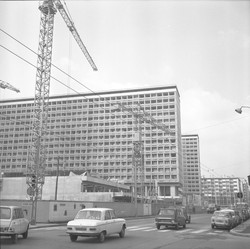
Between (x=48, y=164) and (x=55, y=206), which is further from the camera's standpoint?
(x=48, y=164)

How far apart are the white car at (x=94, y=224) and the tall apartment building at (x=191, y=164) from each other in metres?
169

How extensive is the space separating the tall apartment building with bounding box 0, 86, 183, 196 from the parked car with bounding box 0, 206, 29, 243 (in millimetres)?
106237

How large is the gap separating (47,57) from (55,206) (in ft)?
110

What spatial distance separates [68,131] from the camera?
150 metres

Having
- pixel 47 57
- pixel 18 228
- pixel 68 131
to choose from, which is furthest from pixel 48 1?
pixel 68 131

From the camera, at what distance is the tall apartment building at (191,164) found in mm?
184500

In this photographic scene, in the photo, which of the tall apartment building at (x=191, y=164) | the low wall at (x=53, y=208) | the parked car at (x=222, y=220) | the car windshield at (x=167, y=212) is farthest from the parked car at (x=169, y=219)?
the tall apartment building at (x=191, y=164)

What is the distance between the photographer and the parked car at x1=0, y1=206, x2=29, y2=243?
45.6ft

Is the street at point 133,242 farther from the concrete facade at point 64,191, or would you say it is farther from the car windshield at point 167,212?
the concrete facade at point 64,191

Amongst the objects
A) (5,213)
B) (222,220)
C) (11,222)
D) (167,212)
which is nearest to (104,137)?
(167,212)

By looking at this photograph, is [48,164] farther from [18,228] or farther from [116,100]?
[18,228]

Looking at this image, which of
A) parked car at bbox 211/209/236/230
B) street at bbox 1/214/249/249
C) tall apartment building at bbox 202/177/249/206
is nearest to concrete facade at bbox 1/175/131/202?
parked car at bbox 211/209/236/230

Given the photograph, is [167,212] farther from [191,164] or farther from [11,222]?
[191,164]

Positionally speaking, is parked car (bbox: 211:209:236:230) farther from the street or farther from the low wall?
the low wall
